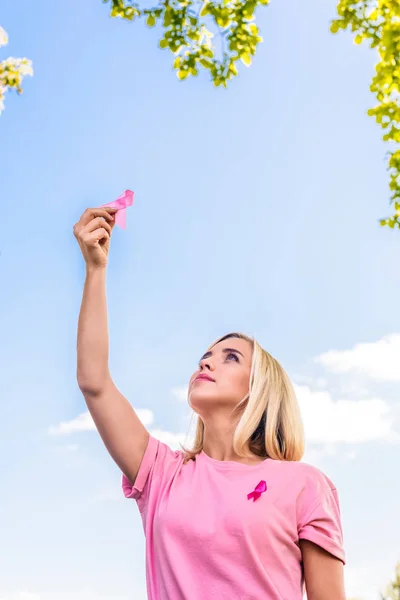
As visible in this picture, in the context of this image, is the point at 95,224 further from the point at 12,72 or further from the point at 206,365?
the point at 12,72

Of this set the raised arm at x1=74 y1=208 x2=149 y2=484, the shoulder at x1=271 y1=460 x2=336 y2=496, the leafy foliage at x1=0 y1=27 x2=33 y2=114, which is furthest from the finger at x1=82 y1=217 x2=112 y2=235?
the leafy foliage at x1=0 y1=27 x2=33 y2=114

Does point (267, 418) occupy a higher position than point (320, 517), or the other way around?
point (267, 418)

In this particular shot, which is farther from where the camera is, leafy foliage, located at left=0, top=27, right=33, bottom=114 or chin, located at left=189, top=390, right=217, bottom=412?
leafy foliage, located at left=0, top=27, right=33, bottom=114

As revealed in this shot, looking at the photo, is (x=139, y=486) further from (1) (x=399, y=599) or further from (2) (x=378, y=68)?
(1) (x=399, y=599)

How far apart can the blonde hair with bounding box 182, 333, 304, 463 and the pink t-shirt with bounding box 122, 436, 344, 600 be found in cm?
13

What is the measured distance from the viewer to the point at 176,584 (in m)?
2.15

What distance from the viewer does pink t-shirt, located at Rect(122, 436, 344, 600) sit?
2133mm

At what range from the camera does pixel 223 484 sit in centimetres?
233

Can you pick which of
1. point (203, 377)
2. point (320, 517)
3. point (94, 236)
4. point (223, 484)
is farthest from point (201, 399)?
point (94, 236)

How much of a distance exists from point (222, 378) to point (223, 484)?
491mm

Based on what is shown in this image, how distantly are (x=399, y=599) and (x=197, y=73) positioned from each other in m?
17.8

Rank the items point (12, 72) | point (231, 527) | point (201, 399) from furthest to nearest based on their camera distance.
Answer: point (12, 72)
point (201, 399)
point (231, 527)

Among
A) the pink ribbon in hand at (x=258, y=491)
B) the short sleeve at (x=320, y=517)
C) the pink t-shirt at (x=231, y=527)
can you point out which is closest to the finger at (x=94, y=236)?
the pink t-shirt at (x=231, y=527)

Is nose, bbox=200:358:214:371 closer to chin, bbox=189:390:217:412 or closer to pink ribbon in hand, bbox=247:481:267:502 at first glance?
chin, bbox=189:390:217:412
